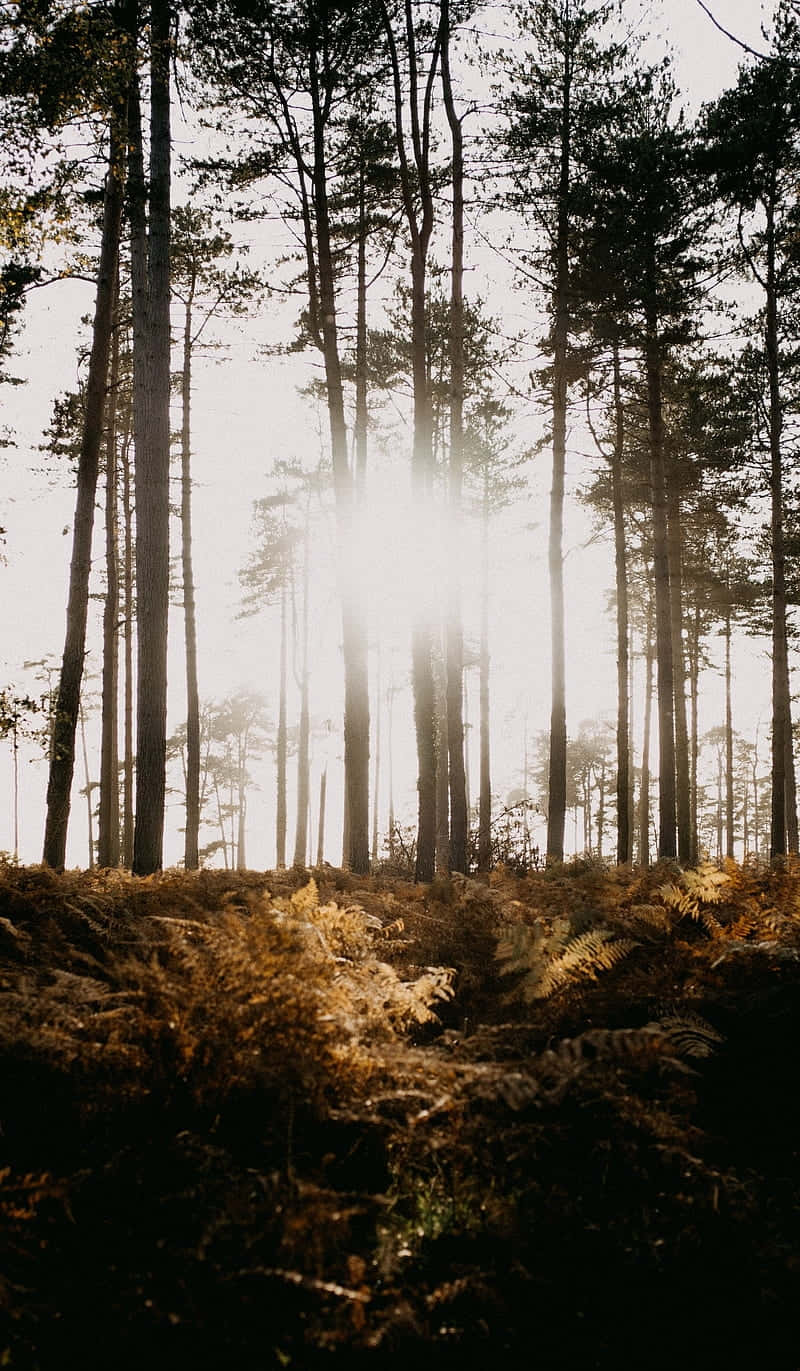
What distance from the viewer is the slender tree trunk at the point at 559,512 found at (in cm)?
1370

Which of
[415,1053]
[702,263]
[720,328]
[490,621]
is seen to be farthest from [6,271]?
[490,621]

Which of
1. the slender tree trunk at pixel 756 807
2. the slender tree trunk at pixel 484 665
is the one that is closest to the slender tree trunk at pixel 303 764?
the slender tree trunk at pixel 484 665

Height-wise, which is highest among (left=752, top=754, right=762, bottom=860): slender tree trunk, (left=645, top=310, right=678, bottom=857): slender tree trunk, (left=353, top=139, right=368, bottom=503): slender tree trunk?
(left=353, top=139, right=368, bottom=503): slender tree trunk

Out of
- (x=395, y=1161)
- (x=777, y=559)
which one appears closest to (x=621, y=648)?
(x=777, y=559)

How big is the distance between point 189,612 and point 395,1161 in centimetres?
1594

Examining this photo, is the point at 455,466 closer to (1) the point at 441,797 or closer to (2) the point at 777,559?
(2) the point at 777,559

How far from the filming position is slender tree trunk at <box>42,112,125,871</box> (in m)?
9.97

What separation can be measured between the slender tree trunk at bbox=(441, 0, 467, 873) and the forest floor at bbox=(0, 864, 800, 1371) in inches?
307

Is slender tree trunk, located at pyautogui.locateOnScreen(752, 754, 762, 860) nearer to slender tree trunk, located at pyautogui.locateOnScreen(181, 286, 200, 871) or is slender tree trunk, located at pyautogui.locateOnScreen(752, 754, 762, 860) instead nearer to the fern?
slender tree trunk, located at pyautogui.locateOnScreen(181, 286, 200, 871)

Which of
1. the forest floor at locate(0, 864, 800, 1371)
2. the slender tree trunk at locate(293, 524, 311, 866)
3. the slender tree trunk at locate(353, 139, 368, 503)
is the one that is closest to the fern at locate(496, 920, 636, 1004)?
the forest floor at locate(0, 864, 800, 1371)

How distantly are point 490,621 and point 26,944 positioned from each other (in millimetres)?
21183

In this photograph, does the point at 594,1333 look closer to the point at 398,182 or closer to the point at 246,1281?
the point at 246,1281

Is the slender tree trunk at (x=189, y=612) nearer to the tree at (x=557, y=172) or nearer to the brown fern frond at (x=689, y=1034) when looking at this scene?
the tree at (x=557, y=172)

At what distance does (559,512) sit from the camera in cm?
1420
